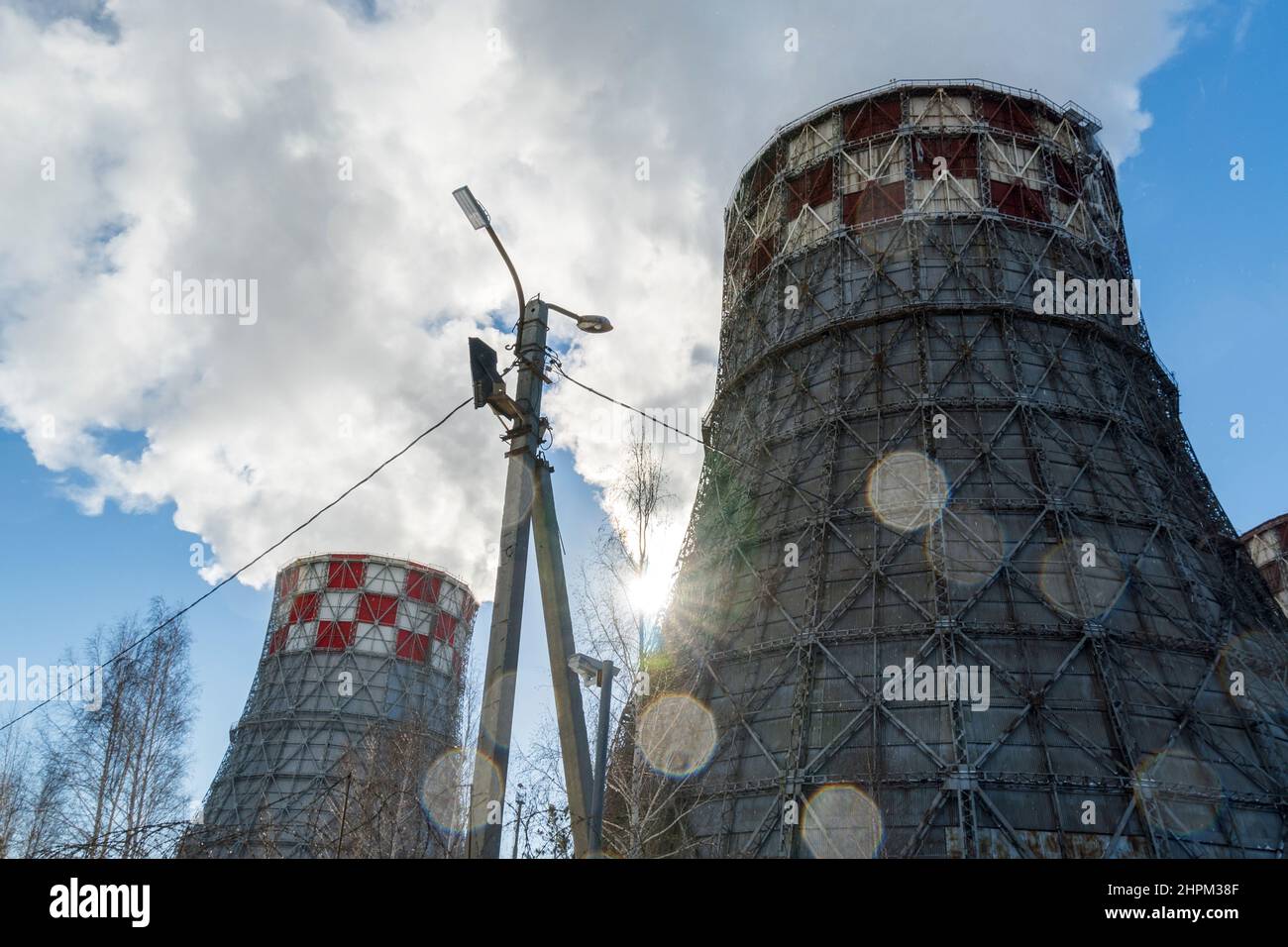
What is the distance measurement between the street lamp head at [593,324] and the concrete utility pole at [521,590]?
0.01m

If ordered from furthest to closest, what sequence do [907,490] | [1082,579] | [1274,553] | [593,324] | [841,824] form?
[1274,553]
[907,490]
[1082,579]
[841,824]
[593,324]

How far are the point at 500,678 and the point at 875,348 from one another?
607 inches

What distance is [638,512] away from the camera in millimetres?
16547

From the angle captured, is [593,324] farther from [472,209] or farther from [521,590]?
[521,590]

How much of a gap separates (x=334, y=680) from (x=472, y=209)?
1338 inches

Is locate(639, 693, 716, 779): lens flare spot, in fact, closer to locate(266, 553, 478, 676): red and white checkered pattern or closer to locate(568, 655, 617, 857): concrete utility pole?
locate(568, 655, 617, 857): concrete utility pole

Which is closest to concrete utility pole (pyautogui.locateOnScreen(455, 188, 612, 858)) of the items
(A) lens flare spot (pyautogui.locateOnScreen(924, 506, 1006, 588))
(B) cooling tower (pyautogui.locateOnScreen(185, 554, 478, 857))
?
(A) lens flare spot (pyautogui.locateOnScreen(924, 506, 1006, 588))

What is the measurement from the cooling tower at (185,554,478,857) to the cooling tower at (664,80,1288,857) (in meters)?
19.5

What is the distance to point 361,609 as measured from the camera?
3950 cm

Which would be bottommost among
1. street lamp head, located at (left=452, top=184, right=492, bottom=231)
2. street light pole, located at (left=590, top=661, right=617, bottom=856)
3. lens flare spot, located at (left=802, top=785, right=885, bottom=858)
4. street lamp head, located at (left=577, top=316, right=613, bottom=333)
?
lens flare spot, located at (left=802, top=785, right=885, bottom=858)

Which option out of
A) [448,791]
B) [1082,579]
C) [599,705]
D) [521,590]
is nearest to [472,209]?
[521,590]

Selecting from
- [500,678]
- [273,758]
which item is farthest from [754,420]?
[273,758]

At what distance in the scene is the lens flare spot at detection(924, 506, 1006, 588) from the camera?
1641 centimetres
